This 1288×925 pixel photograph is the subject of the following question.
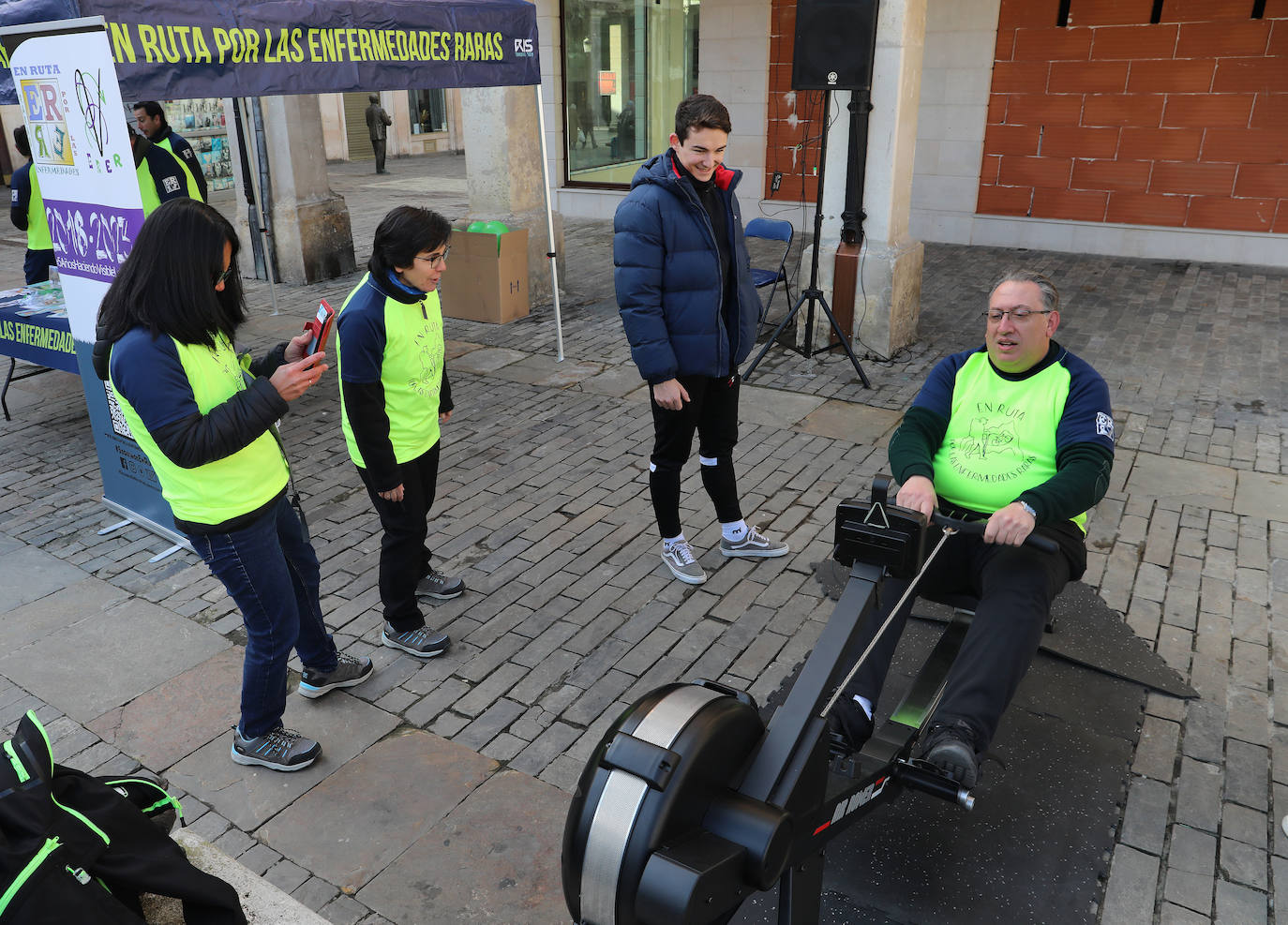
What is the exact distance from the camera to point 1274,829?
9.53 ft

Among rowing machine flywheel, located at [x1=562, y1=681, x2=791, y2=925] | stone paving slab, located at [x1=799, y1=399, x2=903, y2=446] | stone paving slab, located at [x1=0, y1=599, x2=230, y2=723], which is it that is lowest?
stone paving slab, located at [x1=0, y1=599, x2=230, y2=723]

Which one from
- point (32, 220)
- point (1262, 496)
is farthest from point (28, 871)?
point (32, 220)

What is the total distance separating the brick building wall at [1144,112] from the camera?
32.4 ft

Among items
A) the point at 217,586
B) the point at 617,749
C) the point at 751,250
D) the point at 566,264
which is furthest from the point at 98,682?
the point at 751,250

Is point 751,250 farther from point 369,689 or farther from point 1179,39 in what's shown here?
point 369,689

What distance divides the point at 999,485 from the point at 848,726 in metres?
0.98

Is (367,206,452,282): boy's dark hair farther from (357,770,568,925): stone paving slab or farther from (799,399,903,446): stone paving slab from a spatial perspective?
(799,399,903,446): stone paving slab

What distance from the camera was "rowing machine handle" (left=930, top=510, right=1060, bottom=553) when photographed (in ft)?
8.90

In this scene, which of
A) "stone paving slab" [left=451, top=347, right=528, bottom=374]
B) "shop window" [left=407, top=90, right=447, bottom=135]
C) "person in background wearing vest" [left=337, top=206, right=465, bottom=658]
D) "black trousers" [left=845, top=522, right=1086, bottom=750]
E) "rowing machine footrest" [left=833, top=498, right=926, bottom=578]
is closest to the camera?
"rowing machine footrest" [left=833, top=498, right=926, bottom=578]

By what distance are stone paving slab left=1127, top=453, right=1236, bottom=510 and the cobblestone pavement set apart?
0.02 metres

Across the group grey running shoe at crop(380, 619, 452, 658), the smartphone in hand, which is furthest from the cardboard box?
the smartphone in hand

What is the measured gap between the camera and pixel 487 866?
2.83 metres

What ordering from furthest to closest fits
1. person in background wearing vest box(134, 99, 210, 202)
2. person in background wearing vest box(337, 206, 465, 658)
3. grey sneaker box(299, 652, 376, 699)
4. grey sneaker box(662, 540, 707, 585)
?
1. person in background wearing vest box(134, 99, 210, 202)
2. grey sneaker box(662, 540, 707, 585)
3. grey sneaker box(299, 652, 376, 699)
4. person in background wearing vest box(337, 206, 465, 658)

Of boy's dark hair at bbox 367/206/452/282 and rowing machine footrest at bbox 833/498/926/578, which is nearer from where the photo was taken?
rowing machine footrest at bbox 833/498/926/578
